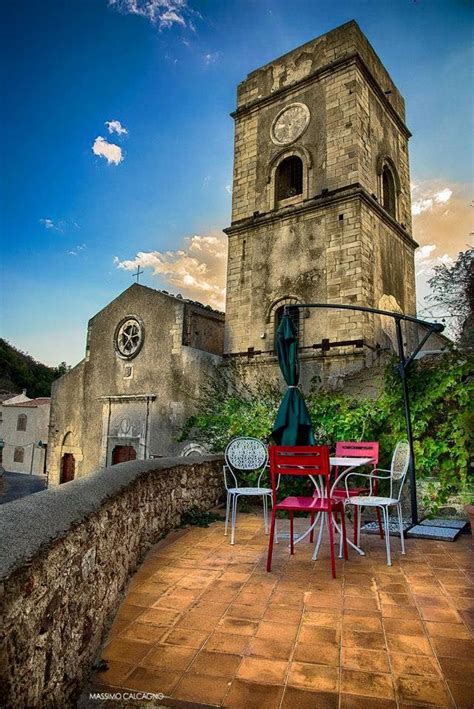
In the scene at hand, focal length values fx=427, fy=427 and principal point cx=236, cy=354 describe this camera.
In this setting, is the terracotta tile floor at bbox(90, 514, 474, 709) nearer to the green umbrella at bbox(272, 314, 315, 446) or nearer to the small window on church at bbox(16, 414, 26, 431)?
the green umbrella at bbox(272, 314, 315, 446)

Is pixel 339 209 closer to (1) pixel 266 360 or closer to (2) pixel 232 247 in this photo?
(2) pixel 232 247

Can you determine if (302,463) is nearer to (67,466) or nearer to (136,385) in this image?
(136,385)

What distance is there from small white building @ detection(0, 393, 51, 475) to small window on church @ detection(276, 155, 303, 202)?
22.1 metres

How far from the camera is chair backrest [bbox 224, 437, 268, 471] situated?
5438mm

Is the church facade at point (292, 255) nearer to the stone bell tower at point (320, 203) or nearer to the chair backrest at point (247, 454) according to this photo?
the stone bell tower at point (320, 203)

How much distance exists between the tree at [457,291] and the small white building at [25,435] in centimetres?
2591

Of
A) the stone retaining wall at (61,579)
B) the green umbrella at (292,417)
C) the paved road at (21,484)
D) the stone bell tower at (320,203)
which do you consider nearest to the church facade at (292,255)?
the stone bell tower at (320,203)

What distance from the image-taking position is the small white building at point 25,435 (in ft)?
95.0

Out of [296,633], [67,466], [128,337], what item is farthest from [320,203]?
[67,466]

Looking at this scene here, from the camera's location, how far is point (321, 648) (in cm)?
232

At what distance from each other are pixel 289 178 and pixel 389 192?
3.38 meters

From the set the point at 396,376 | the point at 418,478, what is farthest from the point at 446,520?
the point at 396,376

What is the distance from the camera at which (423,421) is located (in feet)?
19.8

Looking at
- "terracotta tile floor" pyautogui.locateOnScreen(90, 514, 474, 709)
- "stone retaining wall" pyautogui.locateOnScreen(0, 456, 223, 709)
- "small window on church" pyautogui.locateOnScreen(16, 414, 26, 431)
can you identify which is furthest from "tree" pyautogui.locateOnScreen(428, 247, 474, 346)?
"small window on church" pyautogui.locateOnScreen(16, 414, 26, 431)
